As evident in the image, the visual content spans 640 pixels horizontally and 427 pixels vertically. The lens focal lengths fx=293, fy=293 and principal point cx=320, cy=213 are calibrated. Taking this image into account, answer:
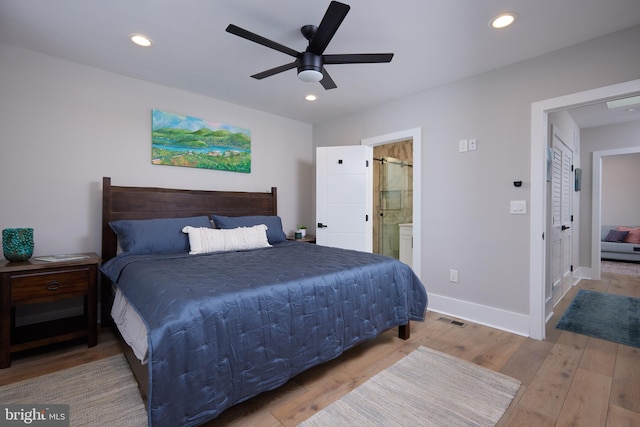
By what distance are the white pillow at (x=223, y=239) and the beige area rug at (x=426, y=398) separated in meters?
1.76

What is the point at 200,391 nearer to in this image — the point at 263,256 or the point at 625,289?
the point at 263,256

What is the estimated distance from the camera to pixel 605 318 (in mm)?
3064

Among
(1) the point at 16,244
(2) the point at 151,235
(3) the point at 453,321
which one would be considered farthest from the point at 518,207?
(1) the point at 16,244

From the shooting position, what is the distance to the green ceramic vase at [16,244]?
226cm

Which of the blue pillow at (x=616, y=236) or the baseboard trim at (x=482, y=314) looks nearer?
the baseboard trim at (x=482, y=314)

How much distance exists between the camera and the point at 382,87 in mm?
3324

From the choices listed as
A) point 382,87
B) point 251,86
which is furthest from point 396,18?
point 251,86

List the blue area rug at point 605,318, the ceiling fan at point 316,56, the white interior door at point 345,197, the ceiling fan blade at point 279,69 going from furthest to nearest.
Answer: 1. the white interior door at point 345,197
2. the blue area rug at point 605,318
3. the ceiling fan blade at point 279,69
4. the ceiling fan at point 316,56

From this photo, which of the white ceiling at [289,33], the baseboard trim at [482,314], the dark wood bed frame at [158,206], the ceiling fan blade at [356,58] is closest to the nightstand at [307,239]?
the dark wood bed frame at [158,206]

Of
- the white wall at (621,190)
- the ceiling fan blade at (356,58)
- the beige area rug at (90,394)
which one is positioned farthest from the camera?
the white wall at (621,190)

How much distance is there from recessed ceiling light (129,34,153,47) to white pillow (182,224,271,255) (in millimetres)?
1643

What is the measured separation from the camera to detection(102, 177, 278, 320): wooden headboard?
2875 millimetres

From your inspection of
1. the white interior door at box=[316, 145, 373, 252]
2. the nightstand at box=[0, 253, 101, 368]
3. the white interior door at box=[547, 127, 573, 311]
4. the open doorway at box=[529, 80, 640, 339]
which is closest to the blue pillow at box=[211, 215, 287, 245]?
the white interior door at box=[316, 145, 373, 252]

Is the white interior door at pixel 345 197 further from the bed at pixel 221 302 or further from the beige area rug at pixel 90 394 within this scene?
the beige area rug at pixel 90 394
